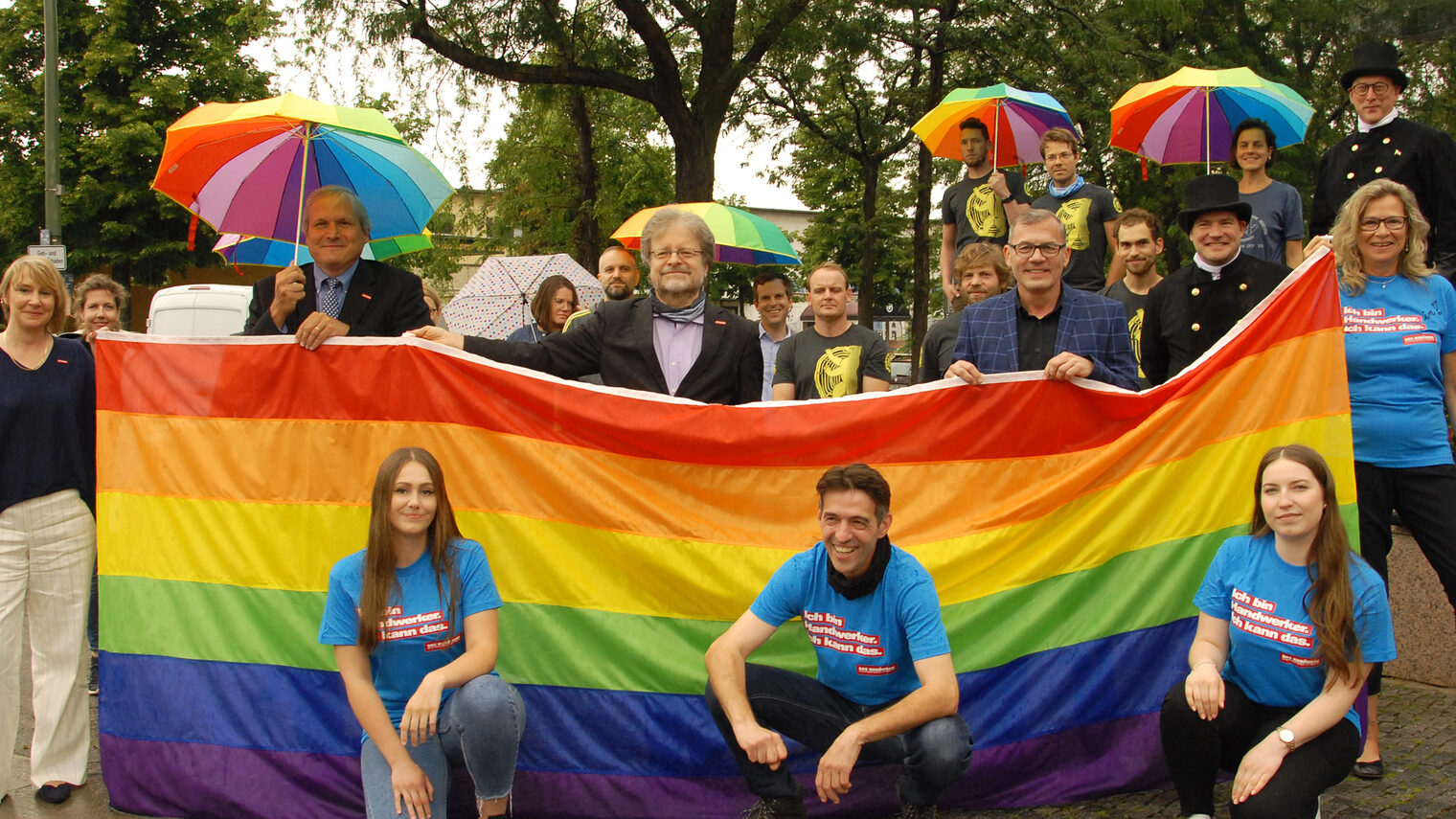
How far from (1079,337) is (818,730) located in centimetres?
177

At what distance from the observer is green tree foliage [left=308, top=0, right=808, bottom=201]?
13.1m

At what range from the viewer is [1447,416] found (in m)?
4.56

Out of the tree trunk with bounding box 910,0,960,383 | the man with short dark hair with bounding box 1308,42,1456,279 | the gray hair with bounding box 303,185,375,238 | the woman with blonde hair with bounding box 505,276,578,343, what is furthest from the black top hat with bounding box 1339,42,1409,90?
the tree trunk with bounding box 910,0,960,383

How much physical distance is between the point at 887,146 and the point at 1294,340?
46.2 feet

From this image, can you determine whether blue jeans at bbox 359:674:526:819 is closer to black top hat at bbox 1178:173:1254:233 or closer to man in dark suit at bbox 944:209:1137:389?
man in dark suit at bbox 944:209:1137:389

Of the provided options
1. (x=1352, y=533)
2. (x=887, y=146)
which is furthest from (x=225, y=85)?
(x=1352, y=533)

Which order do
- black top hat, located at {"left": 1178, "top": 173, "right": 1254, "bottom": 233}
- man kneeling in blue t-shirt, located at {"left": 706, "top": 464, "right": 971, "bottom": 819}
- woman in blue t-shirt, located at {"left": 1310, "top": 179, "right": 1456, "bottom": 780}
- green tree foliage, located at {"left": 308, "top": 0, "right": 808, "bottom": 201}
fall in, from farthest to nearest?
green tree foliage, located at {"left": 308, "top": 0, "right": 808, "bottom": 201}
black top hat, located at {"left": 1178, "top": 173, "right": 1254, "bottom": 233}
woman in blue t-shirt, located at {"left": 1310, "top": 179, "right": 1456, "bottom": 780}
man kneeling in blue t-shirt, located at {"left": 706, "top": 464, "right": 971, "bottom": 819}

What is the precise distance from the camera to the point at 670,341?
4578mm

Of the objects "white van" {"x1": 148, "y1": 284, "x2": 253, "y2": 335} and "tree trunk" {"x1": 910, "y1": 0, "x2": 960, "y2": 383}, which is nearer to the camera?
"white van" {"x1": 148, "y1": 284, "x2": 253, "y2": 335}

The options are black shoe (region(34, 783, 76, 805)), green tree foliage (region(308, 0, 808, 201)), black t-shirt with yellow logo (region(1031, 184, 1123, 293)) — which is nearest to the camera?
black shoe (region(34, 783, 76, 805))

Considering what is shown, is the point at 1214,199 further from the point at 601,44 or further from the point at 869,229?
the point at 869,229

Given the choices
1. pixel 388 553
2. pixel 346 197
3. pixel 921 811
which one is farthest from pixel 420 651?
pixel 346 197

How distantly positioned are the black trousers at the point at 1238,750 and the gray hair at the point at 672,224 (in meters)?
2.37

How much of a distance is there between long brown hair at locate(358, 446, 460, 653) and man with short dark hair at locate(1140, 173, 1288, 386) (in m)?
2.93
